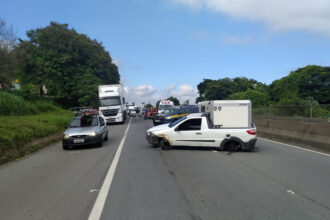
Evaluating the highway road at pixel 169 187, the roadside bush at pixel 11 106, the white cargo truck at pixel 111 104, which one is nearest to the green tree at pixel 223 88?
the white cargo truck at pixel 111 104

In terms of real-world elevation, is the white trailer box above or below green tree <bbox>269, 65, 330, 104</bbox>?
below

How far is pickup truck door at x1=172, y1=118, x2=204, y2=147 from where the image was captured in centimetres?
1120

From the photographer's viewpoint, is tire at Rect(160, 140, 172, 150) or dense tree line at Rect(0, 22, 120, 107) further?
dense tree line at Rect(0, 22, 120, 107)

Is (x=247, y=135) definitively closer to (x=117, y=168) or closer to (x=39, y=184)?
(x=117, y=168)

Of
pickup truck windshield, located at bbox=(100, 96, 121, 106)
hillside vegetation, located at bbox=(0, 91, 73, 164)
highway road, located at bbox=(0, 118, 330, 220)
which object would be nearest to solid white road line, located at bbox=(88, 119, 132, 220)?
highway road, located at bbox=(0, 118, 330, 220)

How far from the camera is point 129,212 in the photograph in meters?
4.63

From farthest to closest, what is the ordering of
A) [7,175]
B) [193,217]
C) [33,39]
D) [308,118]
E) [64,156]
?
1. [33,39]
2. [308,118]
3. [64,156]
4. [7,175]
5. [193,217]

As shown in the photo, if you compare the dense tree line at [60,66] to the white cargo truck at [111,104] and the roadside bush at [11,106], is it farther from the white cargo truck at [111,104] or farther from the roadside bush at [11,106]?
the roadside bush at [11,106]

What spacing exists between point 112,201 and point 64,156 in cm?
618

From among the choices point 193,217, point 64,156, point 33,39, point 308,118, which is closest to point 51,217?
point 193,217

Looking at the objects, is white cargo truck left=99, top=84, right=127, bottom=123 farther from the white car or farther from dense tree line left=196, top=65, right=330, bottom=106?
dense tree line left=196, top=65, right=330, bottom=106

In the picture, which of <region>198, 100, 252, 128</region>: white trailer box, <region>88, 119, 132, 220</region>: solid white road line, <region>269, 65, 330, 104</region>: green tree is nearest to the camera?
<region>88, 119, 132, 220</region>: solid white road line

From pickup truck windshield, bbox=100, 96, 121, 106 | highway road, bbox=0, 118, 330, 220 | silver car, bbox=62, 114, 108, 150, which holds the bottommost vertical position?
highway road, bbox=0, 118, 330, 220

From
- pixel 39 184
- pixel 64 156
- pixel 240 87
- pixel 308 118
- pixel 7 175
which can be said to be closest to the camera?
pixel 39 184
